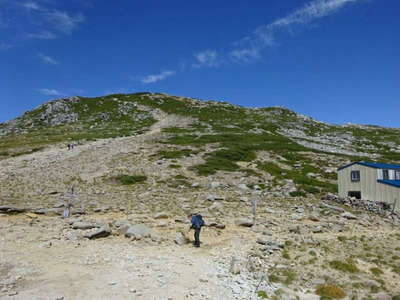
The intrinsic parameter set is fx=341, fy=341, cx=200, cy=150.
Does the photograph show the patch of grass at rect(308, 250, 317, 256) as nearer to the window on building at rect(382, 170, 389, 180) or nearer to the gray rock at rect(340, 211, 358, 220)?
the gray rock at rect(340, 211, 358, 220)

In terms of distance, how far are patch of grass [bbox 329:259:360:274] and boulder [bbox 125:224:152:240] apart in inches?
383

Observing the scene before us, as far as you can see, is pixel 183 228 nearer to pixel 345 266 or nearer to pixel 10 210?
pixel 345 266

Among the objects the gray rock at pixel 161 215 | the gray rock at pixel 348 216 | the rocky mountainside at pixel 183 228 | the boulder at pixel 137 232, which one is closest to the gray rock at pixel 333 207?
the rocky mountainside at pixel 183 228

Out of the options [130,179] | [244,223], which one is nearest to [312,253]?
[244,223]

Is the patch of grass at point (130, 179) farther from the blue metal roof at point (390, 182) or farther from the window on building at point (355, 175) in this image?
the blue metal roof at point (390, 182)

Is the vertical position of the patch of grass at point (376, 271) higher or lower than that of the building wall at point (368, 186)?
lower

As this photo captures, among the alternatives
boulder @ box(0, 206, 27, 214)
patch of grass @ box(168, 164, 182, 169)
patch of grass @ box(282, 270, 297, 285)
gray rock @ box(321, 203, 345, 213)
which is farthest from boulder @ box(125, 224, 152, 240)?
patch of grass @ box(168, 164, 182, 169)

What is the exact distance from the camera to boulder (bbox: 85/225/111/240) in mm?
18578

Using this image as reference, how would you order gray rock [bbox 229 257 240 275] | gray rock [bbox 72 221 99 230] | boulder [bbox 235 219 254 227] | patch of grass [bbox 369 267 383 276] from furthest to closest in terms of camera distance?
1. boulder [bbox 235 219 254 227]
2. gray rock [bbox 72 221 99 230]
3. patch of grass [bbox 369 267 383 276]
4. gray rock [bbox 229 257 240 275]

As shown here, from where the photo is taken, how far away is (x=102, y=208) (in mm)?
25109

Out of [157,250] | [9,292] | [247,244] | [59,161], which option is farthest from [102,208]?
[59,161]

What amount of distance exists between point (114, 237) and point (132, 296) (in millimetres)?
7449

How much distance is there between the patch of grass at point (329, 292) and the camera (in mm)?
13273

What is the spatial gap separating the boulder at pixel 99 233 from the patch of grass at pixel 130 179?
17491mm
